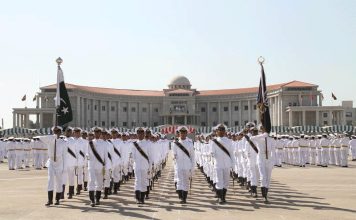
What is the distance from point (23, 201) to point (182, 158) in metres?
4.74

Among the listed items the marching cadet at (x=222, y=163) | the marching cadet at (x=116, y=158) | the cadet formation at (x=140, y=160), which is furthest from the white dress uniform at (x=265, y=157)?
the marching cadet at (x=116, y=158)

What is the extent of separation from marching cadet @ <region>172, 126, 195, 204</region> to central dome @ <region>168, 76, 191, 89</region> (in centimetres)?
11003

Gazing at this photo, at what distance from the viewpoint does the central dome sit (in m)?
123

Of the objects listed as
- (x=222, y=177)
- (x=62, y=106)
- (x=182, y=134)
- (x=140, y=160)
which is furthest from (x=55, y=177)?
(x=62, y=106)

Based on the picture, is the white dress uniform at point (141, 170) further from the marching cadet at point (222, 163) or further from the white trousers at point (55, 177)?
the white trousers at point (55, 177)

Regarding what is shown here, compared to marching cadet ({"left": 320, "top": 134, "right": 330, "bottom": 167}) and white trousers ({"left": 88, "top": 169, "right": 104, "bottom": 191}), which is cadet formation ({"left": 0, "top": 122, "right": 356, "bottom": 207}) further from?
marching cadet ({"left": 320, "top": 134, "right": 330, "bottom": 167})

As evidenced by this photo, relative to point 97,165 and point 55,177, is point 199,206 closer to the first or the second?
point 97,165

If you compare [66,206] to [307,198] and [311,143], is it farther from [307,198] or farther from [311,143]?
[311,143]

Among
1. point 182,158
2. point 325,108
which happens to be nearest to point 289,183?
point 182,158

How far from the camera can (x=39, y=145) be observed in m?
30.5

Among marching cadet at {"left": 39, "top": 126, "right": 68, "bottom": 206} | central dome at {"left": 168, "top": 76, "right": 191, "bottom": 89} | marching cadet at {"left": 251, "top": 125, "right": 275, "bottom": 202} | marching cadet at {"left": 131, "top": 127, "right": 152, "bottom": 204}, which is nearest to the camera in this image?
marching cadet at {"left": 131, "top": 127, "right": 152, "bottom": 204}

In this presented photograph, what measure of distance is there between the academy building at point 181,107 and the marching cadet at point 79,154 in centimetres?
8740

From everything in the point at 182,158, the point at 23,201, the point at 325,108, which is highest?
the point at 325,108

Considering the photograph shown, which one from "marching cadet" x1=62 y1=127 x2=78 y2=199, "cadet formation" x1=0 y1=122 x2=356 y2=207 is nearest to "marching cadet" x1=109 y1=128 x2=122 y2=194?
"cadet formation" x1=0 y1=122 x2=356 y2=207
